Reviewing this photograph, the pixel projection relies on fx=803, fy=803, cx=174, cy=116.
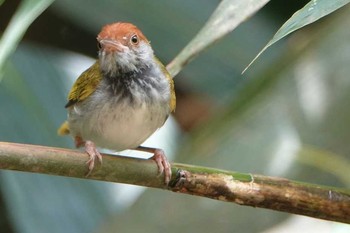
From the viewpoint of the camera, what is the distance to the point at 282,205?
1.58 metres

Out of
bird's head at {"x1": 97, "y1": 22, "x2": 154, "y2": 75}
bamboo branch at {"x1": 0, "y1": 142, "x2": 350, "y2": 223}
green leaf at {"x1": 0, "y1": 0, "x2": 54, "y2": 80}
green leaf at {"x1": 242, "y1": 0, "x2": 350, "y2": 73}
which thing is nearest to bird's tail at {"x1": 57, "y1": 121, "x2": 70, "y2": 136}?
bird's head at {"x1": 97, "y1": 22, "x2": 154, "y2": 75}

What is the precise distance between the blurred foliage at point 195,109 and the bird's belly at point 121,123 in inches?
4.9

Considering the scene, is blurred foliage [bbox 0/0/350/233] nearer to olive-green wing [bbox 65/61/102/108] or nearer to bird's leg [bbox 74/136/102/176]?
bird's leg [bbox 74/136/102/176]

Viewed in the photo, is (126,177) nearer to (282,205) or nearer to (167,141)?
(282,205)

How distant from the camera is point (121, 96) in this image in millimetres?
2260

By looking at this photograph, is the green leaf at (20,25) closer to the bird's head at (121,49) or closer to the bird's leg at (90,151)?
the bird's leg at (90,151)

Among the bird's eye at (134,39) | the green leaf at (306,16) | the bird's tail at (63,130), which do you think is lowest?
the bird's tail at (63,130)

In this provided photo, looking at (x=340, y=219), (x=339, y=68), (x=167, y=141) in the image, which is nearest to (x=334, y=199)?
(x=340, y=219)

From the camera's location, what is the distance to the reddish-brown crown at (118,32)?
7.35 feet

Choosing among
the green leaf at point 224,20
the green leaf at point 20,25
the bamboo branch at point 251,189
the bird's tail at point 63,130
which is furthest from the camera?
the bird's tail at point 63,130

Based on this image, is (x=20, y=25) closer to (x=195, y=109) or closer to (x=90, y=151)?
(x=90, y=151)

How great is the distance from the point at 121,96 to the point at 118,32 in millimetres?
180

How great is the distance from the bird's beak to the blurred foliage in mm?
334

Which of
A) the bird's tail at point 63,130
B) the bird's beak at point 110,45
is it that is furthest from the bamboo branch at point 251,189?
the bird's tail at point 63,130
